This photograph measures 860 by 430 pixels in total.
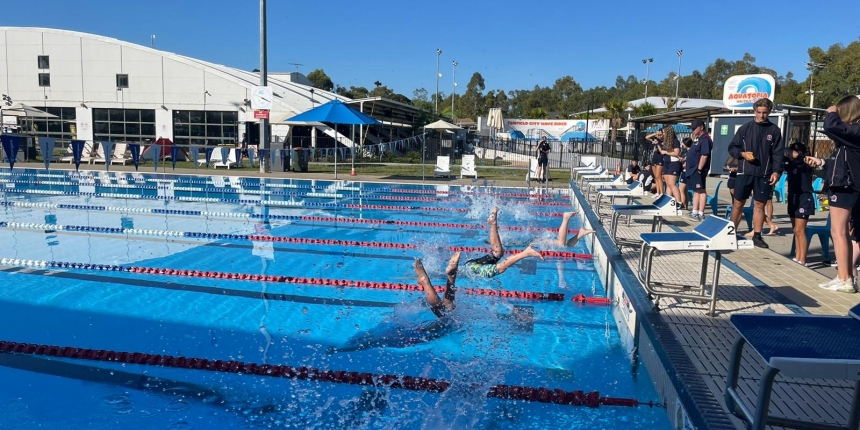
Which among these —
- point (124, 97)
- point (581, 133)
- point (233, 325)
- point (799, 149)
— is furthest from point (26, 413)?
point (581, 133)

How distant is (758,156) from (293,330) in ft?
15.6

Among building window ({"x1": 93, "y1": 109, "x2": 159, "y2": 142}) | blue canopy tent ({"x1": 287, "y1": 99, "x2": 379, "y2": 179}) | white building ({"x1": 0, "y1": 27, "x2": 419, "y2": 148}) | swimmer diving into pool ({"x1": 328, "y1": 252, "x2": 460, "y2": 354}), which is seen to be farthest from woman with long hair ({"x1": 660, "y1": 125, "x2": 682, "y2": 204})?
building window ({"x1": 93, "y1": 109, "x2": 159, "y2": 142})

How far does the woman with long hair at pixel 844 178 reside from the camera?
433cm

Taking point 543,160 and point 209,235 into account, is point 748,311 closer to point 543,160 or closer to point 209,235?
point 209,235

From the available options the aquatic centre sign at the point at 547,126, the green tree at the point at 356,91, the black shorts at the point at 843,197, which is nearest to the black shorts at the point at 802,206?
the black shorts at the point at 843,197

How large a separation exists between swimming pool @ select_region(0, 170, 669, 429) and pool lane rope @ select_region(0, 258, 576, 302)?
0.02 m

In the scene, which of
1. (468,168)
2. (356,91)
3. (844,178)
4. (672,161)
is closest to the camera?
(844,178)

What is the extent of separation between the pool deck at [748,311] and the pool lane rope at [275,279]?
1173mm

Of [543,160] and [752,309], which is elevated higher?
[543,160]

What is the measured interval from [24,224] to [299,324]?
Answer: 7.05 metres

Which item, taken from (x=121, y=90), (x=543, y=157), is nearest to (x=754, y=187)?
(x=543, y=157)

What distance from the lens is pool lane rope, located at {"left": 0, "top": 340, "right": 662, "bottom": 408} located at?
3.78 metres

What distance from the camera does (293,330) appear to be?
5172 mm

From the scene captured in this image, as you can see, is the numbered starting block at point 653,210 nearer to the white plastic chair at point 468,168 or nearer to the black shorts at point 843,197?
the black shorts at point 843,197
